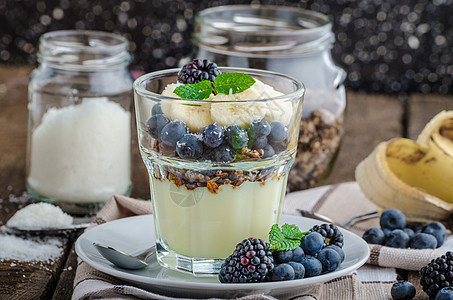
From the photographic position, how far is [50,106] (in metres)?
1.47

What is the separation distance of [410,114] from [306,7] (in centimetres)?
56

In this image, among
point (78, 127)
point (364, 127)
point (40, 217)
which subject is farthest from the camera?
point (364, 127)

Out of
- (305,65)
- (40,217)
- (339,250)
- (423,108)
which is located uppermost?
(305,65)

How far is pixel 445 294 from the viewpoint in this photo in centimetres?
95

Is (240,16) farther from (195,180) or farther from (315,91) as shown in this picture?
(195,180)

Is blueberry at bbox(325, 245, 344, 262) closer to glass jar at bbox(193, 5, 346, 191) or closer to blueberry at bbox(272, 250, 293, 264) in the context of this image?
blueberry at bbox(272, 250, 293, 264)

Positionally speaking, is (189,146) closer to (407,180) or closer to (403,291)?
(403,291)

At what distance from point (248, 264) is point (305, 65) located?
2.33 ft

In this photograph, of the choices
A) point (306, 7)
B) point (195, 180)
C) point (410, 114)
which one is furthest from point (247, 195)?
point (306, 7)

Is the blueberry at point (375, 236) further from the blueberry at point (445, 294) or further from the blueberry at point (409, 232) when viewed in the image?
the blueberry at point (445, 294)

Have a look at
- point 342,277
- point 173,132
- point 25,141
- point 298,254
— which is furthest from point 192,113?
point 25,141

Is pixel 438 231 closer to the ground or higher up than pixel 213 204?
closer to the ground

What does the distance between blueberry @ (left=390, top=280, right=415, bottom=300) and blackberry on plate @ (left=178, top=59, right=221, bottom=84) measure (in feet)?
1.30

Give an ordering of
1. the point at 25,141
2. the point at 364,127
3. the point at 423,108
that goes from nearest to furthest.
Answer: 1. the point at 25,141
2. the point at 364,127
3. the point at 423,108
